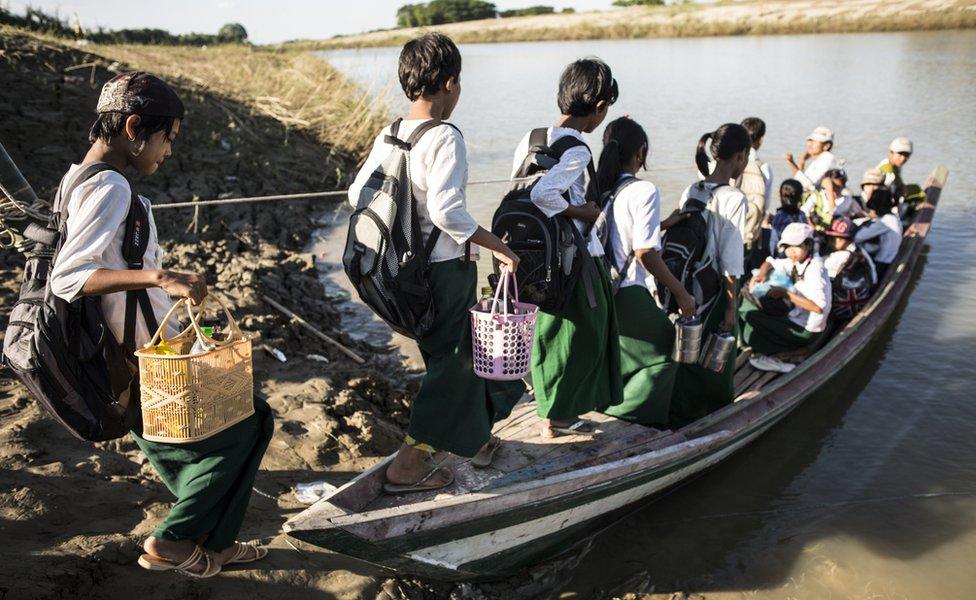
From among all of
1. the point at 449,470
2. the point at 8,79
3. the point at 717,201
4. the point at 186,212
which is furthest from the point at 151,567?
the point at 8,79

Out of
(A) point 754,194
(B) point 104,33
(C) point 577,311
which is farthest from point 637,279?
(B) point 104,33

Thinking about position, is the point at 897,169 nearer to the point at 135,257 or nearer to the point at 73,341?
the point at 135,257

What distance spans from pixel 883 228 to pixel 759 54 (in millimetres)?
24845

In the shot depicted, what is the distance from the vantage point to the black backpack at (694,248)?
3.64m

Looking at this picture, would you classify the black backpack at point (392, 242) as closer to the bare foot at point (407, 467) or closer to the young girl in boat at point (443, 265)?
the young girl in boat at point (443, 265)

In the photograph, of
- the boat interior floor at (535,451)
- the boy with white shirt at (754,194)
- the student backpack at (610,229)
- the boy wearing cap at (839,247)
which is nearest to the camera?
the boat interior floor at (535,451)

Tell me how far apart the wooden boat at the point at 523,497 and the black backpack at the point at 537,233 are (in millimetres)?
774

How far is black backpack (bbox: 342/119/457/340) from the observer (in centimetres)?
254

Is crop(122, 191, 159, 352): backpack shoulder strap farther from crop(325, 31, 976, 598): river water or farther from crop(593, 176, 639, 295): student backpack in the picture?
crop(325, 31, 976, 598): river water

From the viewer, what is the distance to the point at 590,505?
332 centimetres

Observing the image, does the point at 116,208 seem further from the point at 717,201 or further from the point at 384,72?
the point at 384,72

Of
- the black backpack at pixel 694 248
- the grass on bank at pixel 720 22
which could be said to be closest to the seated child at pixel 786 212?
the black backpack at pixel 694 248

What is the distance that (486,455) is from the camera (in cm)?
331

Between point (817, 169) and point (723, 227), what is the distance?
370cm
